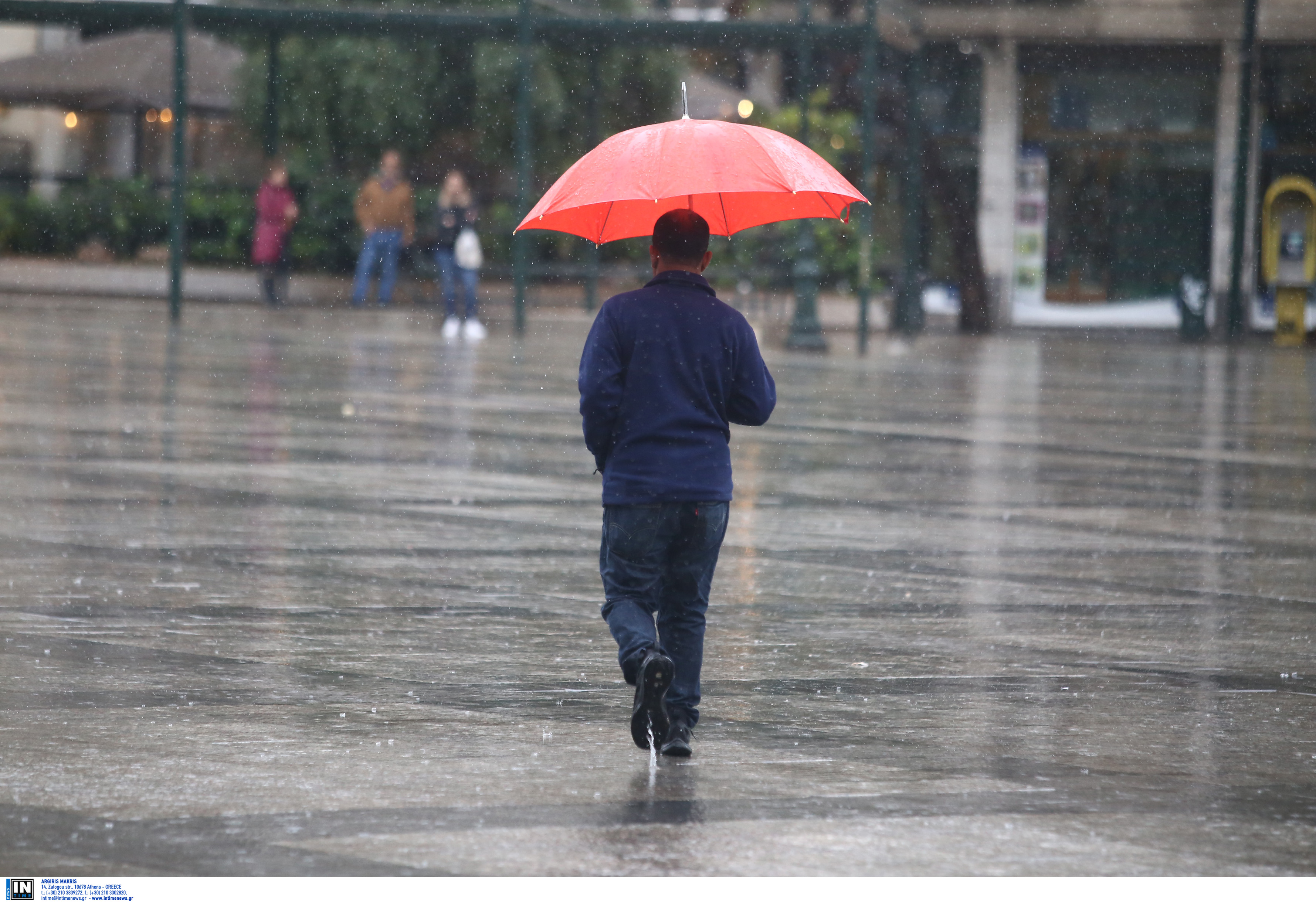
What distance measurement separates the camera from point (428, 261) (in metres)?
29.0

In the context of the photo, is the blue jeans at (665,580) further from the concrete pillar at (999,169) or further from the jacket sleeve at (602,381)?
the concrete pillar at (999,169)

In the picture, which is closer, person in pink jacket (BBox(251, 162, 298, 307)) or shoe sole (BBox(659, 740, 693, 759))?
shoe sole (BBox(659, 740, 693, 759))

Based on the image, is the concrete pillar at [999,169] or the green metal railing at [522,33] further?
the concrete pillar at [999,169]

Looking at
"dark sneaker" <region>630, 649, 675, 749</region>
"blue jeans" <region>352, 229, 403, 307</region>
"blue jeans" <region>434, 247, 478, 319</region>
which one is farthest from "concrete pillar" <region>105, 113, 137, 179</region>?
"dark sneaker" <region>630, 649, 675, 749</region>

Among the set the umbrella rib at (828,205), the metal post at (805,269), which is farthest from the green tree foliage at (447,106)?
the umbrella rib at (828,205)

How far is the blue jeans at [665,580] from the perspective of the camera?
524 centimetres

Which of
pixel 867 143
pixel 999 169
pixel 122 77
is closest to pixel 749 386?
pixel 867 143

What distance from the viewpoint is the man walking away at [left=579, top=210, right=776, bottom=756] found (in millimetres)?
5219

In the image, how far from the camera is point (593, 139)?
26.5 metres

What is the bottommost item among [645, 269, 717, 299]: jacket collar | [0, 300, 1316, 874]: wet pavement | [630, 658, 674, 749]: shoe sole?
[0, 300, 1316, 874]: wet pavement

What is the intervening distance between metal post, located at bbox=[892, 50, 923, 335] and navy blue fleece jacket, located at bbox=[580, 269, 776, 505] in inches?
748

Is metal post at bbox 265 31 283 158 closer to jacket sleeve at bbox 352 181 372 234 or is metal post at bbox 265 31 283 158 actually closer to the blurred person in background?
jacket sleeve at bbox 352 181 372 234

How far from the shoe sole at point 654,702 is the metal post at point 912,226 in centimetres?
1945

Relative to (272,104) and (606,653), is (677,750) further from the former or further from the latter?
(272,104)
